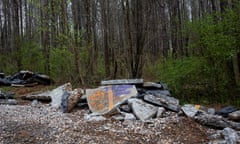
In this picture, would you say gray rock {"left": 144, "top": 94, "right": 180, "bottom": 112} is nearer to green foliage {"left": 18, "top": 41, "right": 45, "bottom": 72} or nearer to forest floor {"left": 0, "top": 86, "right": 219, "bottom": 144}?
forest floor {"left": 0, "top": 86, "right": 219, "bottom": 144}

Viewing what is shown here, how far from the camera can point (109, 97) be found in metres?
5.11

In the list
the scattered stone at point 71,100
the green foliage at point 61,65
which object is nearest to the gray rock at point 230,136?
the scattered stone at point 71,100

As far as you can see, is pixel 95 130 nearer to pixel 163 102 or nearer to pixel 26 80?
pixel 163 102

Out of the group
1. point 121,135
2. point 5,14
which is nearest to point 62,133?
point 121,135

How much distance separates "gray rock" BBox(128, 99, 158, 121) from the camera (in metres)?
4.36

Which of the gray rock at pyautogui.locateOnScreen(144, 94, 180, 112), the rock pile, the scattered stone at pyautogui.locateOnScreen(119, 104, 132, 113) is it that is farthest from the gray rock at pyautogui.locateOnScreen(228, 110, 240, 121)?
the scattered stone at pyautogui.locateOnScreen(119, 104, 132, 113)

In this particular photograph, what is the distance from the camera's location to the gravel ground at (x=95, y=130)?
3527 mm

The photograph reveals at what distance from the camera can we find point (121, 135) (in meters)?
3.70

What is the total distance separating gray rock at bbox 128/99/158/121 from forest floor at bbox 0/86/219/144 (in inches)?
7.4

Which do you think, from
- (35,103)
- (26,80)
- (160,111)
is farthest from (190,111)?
(26,80)

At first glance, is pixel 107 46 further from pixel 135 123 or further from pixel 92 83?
pixel 135 123

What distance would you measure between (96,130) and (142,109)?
99 cm

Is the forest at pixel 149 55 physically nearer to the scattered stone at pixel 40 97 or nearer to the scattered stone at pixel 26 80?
the scattered stone at pixel 26 80

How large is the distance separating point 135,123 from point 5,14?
51.8 feet
